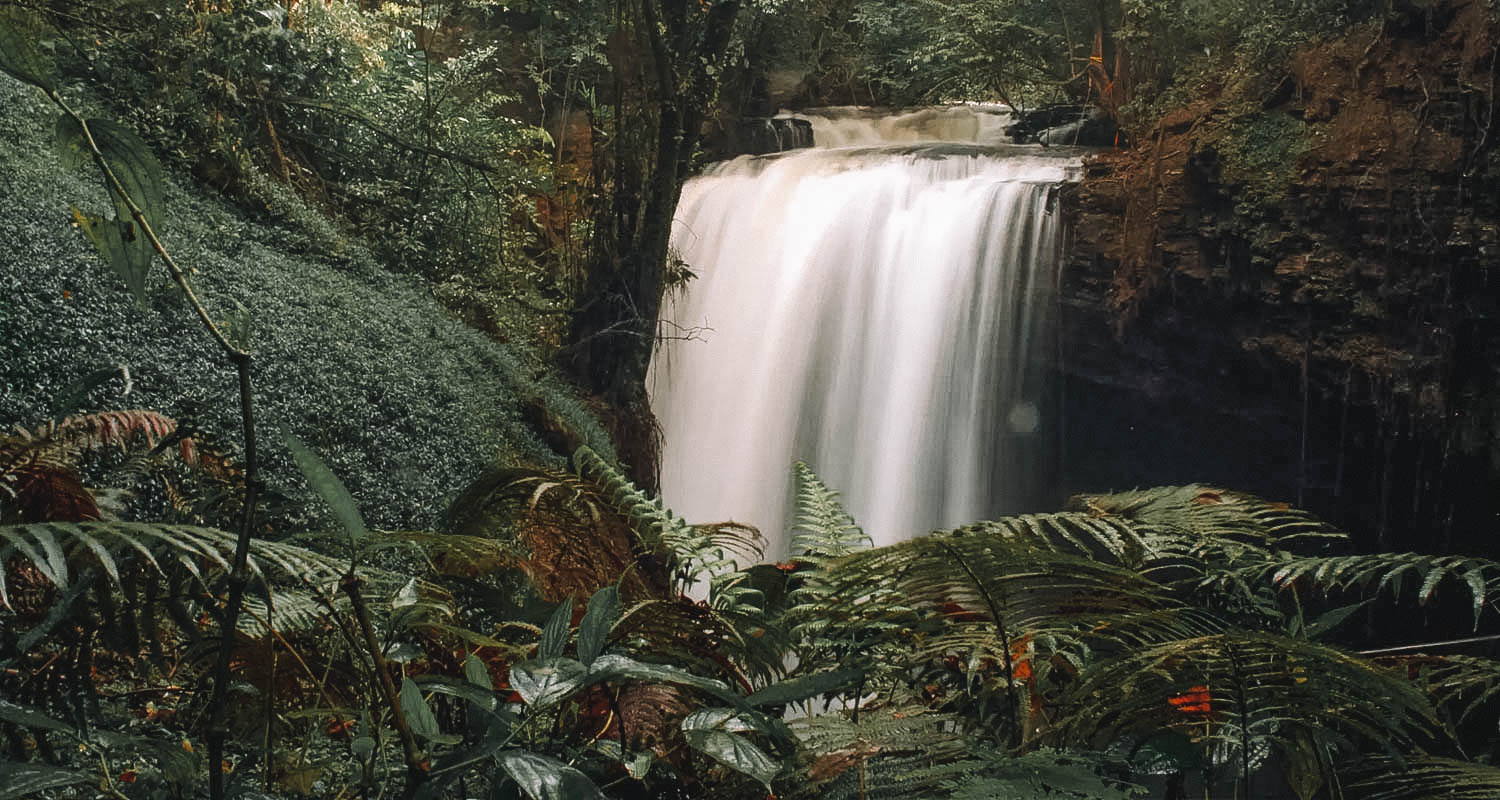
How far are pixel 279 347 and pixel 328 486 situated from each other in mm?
4839

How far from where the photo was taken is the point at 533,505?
159cm

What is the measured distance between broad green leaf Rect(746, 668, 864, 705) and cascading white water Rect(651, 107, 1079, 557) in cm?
705

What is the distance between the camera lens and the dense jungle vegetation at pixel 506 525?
0.98 metres

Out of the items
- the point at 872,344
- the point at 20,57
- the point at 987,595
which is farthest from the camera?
the point at 872,344

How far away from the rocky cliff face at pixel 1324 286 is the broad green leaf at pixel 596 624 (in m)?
6.75

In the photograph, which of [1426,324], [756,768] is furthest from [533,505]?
[1426,324]

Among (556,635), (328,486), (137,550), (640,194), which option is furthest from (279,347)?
(328,486)

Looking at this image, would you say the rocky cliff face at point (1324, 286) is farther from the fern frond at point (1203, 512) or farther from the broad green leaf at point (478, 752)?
the broad green leaf at point (478, 752)

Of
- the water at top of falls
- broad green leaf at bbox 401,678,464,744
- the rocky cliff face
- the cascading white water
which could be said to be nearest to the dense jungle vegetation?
broad green leaf at bbox 401,678,464,744

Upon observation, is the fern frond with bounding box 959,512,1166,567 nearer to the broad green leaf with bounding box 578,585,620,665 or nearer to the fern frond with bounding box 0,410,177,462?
the broad green leaf with bounding box 578,585,620,665

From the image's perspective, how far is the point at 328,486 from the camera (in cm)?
81

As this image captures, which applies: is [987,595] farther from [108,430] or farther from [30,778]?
[108,430]

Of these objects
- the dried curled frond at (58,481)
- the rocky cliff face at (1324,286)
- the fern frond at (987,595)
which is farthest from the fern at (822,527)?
the rocky cliff face at (1324,286)

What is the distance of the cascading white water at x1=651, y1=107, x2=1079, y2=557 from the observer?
8281 millimetres
